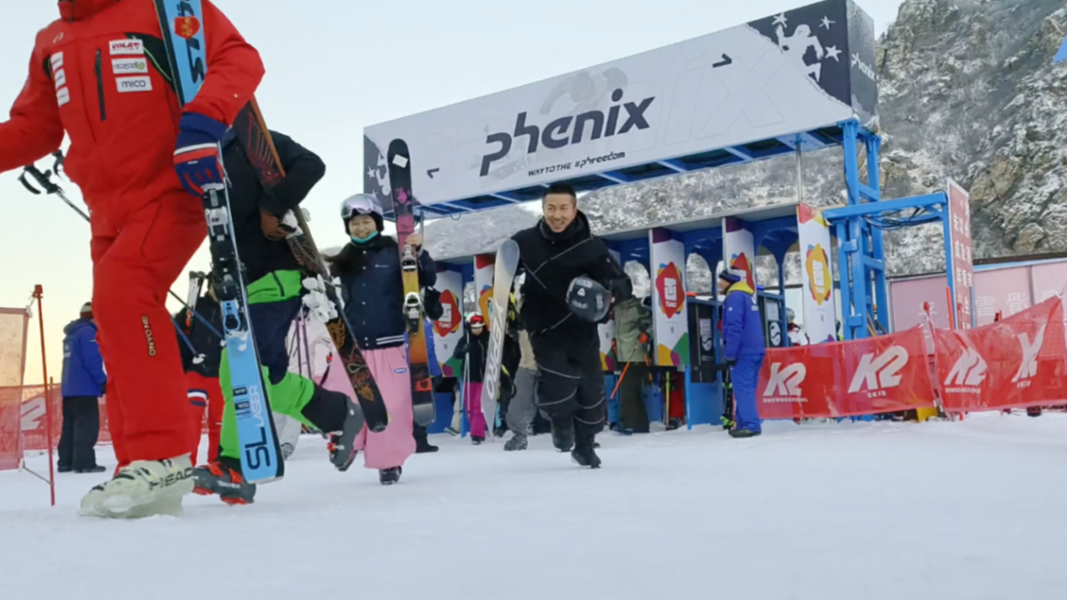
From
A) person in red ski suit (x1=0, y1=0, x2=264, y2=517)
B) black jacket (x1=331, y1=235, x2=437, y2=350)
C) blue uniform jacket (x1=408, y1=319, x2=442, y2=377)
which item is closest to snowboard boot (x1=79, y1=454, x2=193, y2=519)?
person in red ski suit (x1=0, y1=0, x2=264, y2=517)

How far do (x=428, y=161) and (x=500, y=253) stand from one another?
862 cm

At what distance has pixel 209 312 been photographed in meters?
5.73

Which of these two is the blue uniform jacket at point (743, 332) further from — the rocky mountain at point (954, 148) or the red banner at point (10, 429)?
the rocky mountain at point (954, 148)

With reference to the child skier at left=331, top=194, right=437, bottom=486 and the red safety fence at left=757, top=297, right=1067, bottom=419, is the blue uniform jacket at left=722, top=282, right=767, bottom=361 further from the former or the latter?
the child skier at left=331, top=194, right=437, bottom=486

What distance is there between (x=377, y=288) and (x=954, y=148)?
197 ft

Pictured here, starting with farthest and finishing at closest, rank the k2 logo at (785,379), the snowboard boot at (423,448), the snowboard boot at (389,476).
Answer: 1. the k2 logo at (785,379)
2. the snowboard boot at (423,448)
3. the snowboard boot at (389,476)

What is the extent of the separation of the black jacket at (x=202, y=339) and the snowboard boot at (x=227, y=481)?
6.79 feet

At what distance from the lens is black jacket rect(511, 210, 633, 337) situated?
17.5 feet

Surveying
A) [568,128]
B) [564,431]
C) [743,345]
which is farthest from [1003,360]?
[568,128]

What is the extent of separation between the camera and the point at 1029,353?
27.7 feet

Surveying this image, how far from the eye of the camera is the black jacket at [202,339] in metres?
5.43

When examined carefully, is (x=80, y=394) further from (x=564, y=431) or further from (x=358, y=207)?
(x=564, y=431)

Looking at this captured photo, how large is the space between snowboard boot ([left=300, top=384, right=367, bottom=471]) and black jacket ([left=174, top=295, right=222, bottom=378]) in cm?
150

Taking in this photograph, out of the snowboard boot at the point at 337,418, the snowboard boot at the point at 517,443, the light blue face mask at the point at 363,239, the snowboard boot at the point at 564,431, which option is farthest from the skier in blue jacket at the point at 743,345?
the snowboard boot at the point at 337,418
